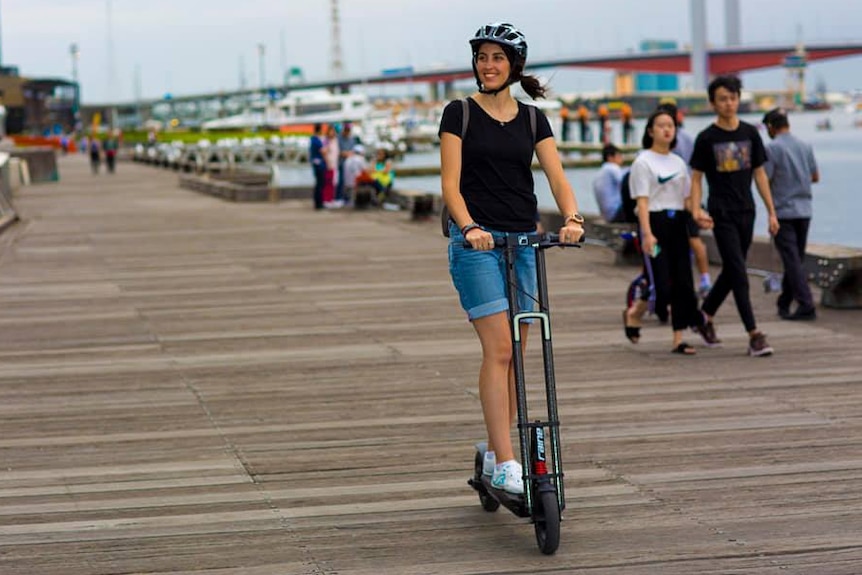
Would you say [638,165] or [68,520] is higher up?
[638,165]

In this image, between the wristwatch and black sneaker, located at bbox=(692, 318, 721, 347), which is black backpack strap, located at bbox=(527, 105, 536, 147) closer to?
the wristwatch

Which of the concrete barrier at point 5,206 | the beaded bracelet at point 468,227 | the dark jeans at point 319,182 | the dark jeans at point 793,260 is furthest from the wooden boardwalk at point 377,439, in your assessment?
the dark jeans at point 319,182

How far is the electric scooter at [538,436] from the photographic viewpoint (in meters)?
5.75

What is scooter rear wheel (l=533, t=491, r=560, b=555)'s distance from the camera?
225 inches

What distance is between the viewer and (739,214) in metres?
10.7

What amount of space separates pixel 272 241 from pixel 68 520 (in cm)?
1623

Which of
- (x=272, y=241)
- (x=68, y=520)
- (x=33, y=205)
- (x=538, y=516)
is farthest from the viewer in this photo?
(x=33, y=205)

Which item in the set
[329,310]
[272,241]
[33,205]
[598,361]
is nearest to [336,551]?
[598,361]

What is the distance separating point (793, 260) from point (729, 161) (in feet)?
6.85

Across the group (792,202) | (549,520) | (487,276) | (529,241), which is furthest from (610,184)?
(549,520)

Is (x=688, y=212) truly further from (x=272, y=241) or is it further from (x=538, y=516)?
(x=272, y=241)

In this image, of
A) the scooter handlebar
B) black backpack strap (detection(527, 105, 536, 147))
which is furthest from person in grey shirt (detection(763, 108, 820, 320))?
the scooter handlebar

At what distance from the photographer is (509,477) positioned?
19.8 ft

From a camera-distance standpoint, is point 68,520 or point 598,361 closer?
point 68,520
